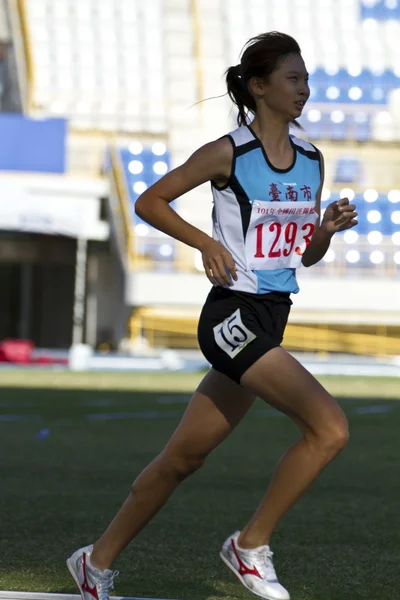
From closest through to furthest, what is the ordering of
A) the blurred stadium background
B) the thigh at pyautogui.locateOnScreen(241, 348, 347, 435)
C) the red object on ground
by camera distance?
the thigh at pyautogui.locateOnScreen(241, 348, 347, 435), the red object on ground, the blurred stadium background

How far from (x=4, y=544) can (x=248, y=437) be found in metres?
5.33

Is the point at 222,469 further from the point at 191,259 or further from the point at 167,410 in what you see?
the point at 191,259

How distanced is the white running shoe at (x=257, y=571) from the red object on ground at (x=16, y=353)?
2068cm

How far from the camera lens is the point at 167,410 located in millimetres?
12531

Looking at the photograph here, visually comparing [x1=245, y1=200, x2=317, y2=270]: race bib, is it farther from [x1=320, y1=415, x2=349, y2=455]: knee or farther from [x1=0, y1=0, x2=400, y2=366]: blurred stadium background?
[x1=0, y1=0, x2=400, y2=366]: blurred stadium background

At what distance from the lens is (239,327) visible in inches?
138

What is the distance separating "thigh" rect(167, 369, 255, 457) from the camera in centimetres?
359

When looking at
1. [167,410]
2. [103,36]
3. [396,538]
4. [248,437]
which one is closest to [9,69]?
[103,36]

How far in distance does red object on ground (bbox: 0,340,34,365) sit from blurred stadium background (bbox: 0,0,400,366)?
2.4 inches

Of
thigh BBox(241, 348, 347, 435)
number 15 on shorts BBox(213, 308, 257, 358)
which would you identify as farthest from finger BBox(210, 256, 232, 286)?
thigh BBox(241, 348, 347, 435)

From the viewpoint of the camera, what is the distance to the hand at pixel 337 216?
3691mm

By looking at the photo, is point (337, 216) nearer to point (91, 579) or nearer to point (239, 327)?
point (239, 327)

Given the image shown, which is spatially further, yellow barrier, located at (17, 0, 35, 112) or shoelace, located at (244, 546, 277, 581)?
yellow barrier, located at (17, 0, 35, 112)

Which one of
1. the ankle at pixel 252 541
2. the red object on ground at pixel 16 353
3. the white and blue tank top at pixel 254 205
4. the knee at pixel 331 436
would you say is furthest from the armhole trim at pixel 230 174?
the red object on ground at pixel 16 353
